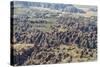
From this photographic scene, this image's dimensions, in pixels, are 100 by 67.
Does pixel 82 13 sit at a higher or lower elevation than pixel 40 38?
higher

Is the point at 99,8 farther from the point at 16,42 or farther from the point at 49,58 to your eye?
the point at 16,42

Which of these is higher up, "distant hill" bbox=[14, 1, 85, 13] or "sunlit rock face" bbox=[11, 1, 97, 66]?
"distant hill" bbox=[14, 1, 85, 13]

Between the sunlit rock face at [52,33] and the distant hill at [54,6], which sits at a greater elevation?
the distant hill at [54,6]

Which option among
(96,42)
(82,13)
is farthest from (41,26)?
(96,42)

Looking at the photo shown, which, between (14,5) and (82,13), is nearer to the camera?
(14,5)

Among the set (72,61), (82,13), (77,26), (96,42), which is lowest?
(72,61)

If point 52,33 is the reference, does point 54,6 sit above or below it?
above

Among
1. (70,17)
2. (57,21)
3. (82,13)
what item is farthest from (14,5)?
(82,13)

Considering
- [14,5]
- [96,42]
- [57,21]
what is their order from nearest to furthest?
1. [14,5]
2. [57,21]
3. [96,42]

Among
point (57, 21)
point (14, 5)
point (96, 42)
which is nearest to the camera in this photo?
point (14, 5)

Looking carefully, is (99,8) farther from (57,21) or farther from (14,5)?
(14,5)
